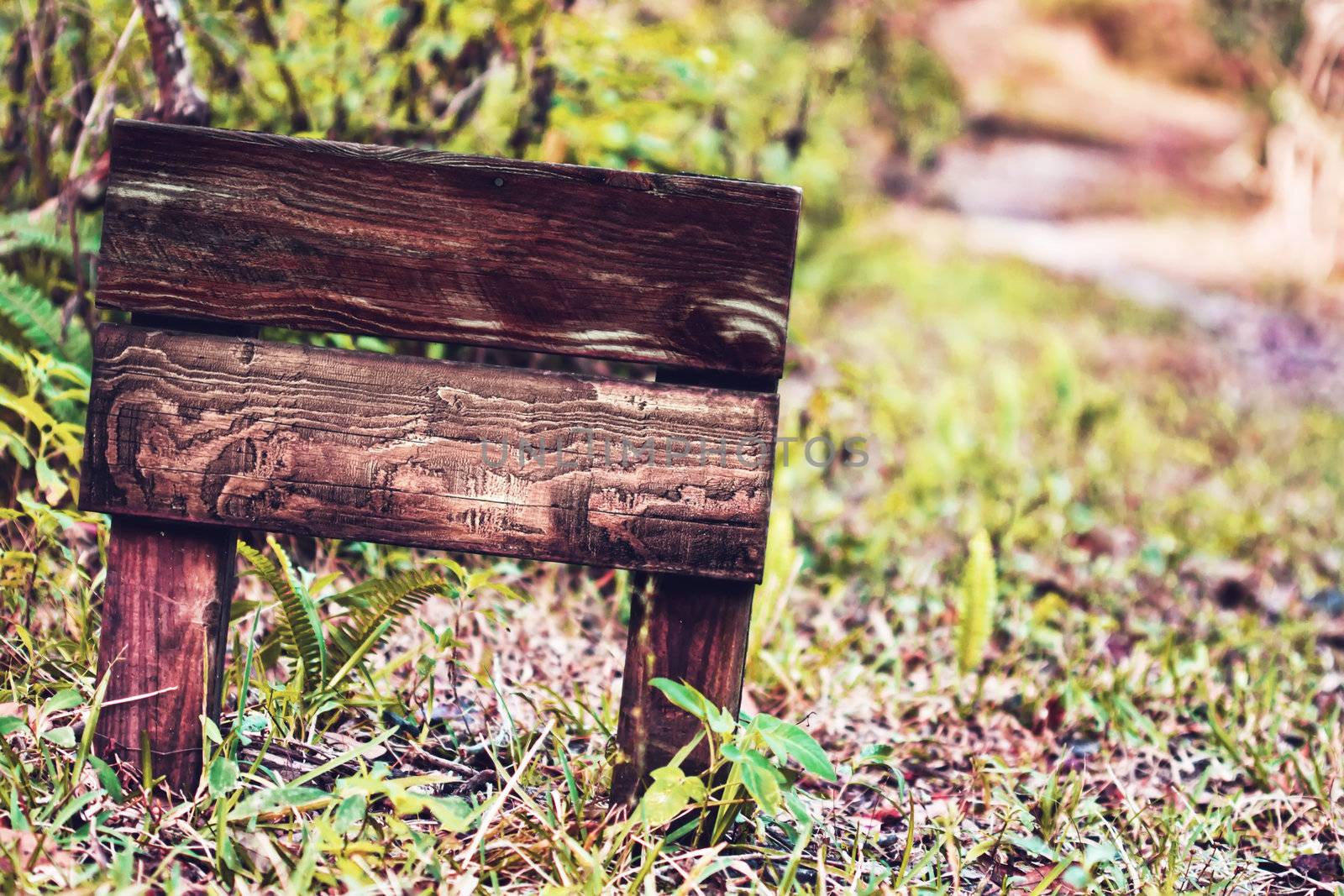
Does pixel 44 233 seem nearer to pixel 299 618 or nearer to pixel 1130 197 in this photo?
pixel 299 618

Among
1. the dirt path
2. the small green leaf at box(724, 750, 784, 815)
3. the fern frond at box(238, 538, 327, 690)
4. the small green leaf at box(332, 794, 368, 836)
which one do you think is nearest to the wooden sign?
the fern frond at box(238, 538, 327, 690)

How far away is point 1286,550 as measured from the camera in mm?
3695

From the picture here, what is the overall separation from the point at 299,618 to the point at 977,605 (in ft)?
5.05

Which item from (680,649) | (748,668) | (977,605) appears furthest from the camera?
(977,605)

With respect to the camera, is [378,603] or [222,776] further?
[378,603]

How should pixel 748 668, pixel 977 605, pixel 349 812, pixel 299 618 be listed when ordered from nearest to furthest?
pixel 349 812 → pixel 299 618 → pixel 748 668 → pixel 977 605

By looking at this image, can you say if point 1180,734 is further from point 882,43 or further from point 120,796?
point 882,43

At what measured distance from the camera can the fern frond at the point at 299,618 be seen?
160 cm

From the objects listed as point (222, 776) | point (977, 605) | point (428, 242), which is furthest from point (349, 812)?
point (977, 605)

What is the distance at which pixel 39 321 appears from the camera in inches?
79.6

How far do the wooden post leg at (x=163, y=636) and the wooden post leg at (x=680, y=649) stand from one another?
62 centimetres

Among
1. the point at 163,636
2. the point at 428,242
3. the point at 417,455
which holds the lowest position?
the point at 163,636

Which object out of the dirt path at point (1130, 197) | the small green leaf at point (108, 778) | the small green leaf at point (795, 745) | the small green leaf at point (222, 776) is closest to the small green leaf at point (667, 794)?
the small green leaf at point (795, 745)

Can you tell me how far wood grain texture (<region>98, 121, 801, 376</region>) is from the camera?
A: 1.45 meters
